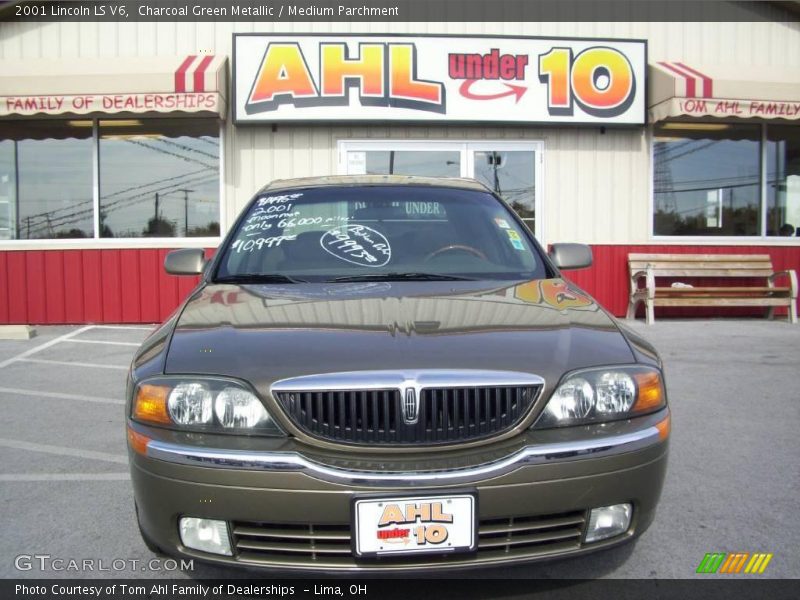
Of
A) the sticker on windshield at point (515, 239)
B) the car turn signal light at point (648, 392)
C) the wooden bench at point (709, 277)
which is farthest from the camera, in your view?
the wooden bench at point (709, 277)

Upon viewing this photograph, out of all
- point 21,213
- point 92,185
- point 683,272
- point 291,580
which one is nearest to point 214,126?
point 92,185

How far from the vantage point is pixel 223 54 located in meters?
8.60

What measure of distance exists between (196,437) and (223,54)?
777 cm

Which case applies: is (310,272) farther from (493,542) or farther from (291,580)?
(493,542)

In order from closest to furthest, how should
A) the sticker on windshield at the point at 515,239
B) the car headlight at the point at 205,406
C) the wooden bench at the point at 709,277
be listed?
the car headlight at the point at 205,406 < the sticker on windshield at the point at 515,239 < the wooden bench at the point at 709,277

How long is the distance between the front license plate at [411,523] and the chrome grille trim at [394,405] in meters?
0.17

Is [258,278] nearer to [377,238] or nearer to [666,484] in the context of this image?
[377,238]

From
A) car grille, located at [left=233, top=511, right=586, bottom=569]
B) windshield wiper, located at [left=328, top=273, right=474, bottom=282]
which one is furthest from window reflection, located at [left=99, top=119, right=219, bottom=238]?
car grille, located at [left=233, top=511, right=586, bottom=569]

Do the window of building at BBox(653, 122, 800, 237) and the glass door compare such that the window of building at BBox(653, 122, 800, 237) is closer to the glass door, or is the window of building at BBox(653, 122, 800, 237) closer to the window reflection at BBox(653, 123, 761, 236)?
the window reflection at BBox(653, 123, 761, 236)

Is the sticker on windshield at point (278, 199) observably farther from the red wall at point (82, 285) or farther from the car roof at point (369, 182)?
the red wall at point (82, 285)

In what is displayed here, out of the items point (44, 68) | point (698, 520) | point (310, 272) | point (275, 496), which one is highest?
point (44, 68)

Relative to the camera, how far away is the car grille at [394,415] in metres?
1.87

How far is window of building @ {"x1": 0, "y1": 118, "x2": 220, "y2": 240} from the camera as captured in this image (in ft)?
28.7
